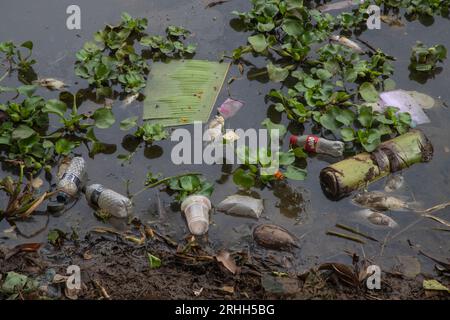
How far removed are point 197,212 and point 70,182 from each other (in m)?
0.69

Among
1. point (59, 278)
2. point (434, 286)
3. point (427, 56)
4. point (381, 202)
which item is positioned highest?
point (427, 56)

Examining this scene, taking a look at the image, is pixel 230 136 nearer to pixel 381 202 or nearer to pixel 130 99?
pixel 130 99

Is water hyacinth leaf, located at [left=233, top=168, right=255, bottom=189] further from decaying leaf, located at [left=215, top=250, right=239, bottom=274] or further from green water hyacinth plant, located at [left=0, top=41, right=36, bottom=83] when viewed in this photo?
→ green water hyacinth plant, located at [left=0, top=41, right=36, bottom=83]

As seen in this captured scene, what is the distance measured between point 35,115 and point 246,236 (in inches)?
54.9

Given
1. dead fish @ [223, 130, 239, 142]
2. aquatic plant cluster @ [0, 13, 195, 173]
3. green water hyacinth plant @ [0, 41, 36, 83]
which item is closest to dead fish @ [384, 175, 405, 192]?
dead fish @ [223, 130, 239, 142]

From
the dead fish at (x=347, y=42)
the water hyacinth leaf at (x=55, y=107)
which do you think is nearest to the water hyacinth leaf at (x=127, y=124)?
the water hyacinth leaf at (x=55, y=107)

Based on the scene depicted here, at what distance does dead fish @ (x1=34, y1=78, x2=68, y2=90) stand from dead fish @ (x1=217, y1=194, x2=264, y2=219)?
1311 millimetres

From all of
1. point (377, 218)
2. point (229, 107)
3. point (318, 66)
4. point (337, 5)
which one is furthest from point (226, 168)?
point (337, 5)

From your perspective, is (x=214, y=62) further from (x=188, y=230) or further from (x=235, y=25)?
(x=188, y=230)

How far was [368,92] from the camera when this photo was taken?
3732mm

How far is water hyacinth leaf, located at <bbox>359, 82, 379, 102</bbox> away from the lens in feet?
12.2

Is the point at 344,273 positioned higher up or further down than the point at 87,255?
higher up

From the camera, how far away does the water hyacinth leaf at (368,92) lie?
3.71 metres

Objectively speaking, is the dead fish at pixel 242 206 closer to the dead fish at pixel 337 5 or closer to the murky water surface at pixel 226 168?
the murky water surface at pixel 226 168
